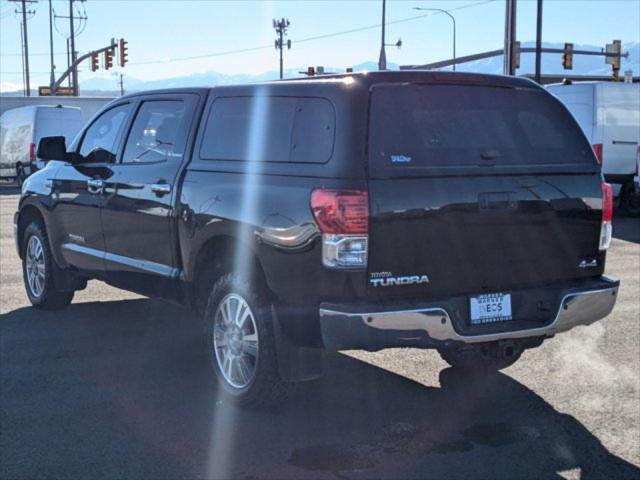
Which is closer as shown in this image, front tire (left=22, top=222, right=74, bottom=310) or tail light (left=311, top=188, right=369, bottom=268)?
tail light (left=311, top=188, right=369, bottom=268)

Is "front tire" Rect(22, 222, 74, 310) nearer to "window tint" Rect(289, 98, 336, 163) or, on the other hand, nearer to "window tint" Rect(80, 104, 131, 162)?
"window tint" Rect(80, 104, 131, 162)

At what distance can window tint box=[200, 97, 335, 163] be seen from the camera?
4570 millimetres

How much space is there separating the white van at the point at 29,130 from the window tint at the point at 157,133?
56.8 ft

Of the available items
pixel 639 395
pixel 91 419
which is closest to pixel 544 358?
pixel 639 395

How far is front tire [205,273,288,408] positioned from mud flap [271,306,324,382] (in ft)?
0.25

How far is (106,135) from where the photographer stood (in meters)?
6.82

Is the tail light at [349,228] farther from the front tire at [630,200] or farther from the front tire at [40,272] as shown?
the front tire at [630,200]

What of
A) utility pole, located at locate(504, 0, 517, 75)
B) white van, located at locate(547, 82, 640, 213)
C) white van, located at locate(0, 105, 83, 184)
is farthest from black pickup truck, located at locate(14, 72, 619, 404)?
utility pole, located at locate(504, 0, 517, 75)

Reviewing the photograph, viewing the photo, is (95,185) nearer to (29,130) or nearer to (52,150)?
(52,150)

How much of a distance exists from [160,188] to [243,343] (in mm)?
1340

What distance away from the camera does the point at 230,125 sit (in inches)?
210

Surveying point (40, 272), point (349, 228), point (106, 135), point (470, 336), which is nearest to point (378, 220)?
point (349, 228)

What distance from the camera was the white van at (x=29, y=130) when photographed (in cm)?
2455

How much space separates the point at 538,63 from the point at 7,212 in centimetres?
2345
